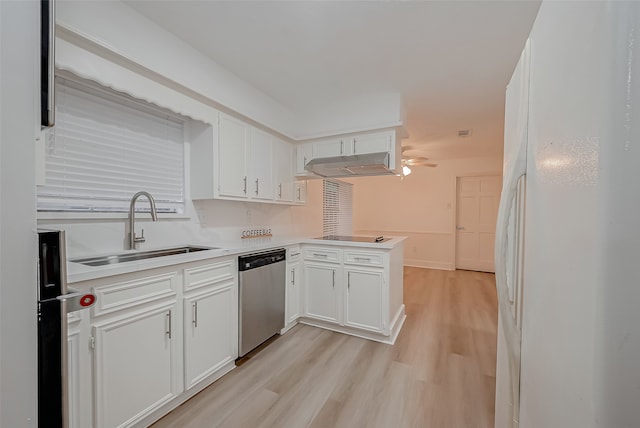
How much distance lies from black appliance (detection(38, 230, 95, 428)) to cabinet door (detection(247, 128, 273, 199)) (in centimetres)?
210

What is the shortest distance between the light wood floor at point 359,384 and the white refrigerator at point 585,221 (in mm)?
1209

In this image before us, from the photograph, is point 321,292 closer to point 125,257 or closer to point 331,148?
point 331,148

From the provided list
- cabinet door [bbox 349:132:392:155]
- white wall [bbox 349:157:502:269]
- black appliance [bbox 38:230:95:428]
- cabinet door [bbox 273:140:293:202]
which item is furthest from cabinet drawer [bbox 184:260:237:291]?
white wall [bbox 349:157:502:269]

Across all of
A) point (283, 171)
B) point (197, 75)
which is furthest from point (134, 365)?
point (283, 171)

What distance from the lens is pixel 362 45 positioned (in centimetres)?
198

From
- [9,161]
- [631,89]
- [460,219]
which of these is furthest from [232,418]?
[460,219]

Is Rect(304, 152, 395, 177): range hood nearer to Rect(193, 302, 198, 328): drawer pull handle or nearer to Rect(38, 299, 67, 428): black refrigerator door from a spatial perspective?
Rect(193, 302, 198, 328): drawer pull handle

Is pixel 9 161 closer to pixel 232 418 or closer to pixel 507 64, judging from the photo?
pixel 232 418

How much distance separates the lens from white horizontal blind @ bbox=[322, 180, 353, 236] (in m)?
4.21

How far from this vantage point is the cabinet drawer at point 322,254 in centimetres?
272

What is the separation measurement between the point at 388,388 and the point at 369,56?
2.57m

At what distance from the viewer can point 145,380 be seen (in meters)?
1.43

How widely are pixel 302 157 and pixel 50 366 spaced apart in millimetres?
2920

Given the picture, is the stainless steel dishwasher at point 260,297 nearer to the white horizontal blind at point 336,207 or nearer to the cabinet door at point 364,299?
the cabinet door at point 364,299
